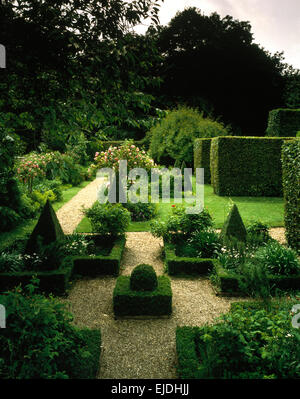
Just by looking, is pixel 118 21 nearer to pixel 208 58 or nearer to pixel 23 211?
pixel 23 211

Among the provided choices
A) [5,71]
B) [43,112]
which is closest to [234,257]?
[43,112]

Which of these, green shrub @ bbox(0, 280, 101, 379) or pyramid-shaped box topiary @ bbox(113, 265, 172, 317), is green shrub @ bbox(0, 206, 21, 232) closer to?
pyramid-shaped box topiary @ bbox(113, 265, 172, 317)

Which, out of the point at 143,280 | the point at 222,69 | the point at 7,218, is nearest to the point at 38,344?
the point at 143,280

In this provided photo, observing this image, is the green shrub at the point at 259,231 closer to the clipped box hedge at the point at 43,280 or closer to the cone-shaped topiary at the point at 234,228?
the cone-shaped topiary at the point at 234,228

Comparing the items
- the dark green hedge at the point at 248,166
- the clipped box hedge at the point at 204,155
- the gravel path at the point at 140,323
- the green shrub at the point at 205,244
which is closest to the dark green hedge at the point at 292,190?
the green shrub at the point at 205,244

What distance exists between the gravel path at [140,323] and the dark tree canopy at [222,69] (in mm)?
25413

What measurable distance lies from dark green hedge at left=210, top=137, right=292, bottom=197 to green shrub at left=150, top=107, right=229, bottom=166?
762cm

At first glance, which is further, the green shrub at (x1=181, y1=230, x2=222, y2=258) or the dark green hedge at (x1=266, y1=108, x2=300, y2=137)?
the dark green hedge at (x1=266, y1=108, x2=300, y2=137)

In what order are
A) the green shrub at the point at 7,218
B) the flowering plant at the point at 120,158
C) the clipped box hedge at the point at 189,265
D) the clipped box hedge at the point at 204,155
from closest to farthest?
1. the clipped box hedge at the point at 189,265
2. the green shrub at the point at 7,218
3. the flowering plant at the point at 120,158
4. the clipped box hedge at the point at 204,155

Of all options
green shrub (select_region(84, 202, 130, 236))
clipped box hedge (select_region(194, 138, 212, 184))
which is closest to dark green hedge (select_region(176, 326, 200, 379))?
green shrub (select_region(84, 202, 130, 236))

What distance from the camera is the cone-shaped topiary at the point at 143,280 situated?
4711 millimetres

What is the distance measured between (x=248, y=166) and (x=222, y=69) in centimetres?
1695

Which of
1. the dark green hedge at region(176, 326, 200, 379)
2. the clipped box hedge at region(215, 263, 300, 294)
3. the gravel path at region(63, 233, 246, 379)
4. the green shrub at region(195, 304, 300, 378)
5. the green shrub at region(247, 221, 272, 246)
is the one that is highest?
the green shrub at region(247, 221, 272, 246)

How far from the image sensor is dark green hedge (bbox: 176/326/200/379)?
10.1 ft
